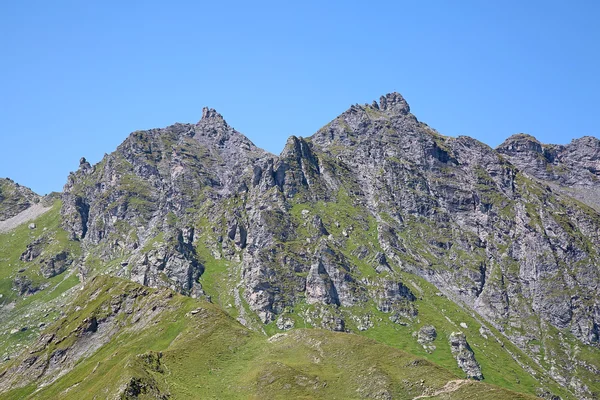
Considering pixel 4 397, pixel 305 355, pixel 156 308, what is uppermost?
pixel 156 308

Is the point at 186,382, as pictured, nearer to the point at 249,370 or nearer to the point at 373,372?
the point at 249,370

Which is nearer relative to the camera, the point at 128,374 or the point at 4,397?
the point at 128,374

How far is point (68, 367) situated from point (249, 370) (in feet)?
314

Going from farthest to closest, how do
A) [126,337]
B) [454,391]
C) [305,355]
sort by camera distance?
[126,337], [305,355], [454,391]

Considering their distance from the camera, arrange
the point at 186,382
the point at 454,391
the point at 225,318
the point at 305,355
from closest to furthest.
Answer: the point at 454,391
the point at 186,382
the point at 305,355
the point at 225,318

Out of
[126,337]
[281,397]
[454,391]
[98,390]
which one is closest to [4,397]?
[126,337]

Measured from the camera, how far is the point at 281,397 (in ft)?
404

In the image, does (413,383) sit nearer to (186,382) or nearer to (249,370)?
(249,370)

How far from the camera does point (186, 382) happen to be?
135000 mm

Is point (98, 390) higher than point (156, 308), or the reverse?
point (156, 308)

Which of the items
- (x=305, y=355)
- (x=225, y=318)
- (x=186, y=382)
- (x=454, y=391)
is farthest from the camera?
(x=225, y=318)

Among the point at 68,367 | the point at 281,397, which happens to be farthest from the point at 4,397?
the point at 281,397

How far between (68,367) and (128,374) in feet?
287

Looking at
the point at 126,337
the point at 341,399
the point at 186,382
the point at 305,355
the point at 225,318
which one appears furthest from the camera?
the point at 126,337
